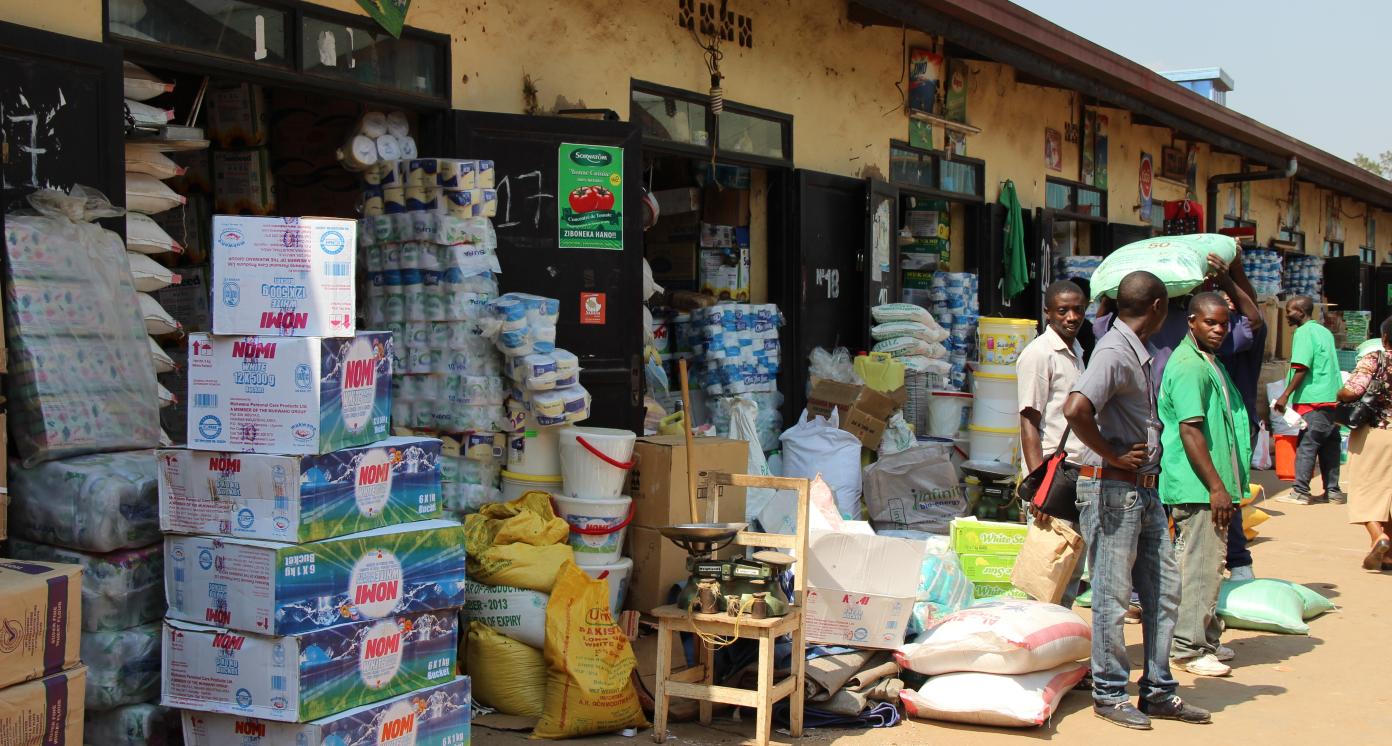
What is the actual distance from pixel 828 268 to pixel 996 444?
193 centimetres

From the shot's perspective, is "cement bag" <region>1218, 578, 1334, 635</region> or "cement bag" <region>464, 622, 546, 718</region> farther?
"cement bag" <region>1218, 578, 1334, 635</region>

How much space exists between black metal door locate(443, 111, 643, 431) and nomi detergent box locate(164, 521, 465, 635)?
2.71 m

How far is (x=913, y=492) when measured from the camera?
915 centimetres

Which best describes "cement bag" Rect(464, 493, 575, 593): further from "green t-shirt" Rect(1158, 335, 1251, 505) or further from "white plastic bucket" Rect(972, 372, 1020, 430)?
"white plastic bucket" Rect(972, 372, 1020, 430)

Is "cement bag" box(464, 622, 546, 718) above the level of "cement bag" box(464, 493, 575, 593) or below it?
below

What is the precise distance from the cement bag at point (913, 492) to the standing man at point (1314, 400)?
4.34 metres

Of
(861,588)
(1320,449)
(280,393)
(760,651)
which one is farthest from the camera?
(1320,449)

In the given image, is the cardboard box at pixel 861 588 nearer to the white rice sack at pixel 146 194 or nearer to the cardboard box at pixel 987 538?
the cardboard box at pixel 987 538

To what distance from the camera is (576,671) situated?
536cm

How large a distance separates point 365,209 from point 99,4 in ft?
5.97

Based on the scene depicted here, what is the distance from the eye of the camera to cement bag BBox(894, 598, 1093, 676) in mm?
5707

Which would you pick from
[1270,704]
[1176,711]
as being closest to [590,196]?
[1176,711]

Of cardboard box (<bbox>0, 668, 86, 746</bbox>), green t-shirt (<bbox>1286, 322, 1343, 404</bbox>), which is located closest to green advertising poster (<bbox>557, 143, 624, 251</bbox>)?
cardboard box (<bbox>0, 668, 86, 746</bbox>)

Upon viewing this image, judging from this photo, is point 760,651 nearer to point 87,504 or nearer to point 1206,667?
point 87,504
